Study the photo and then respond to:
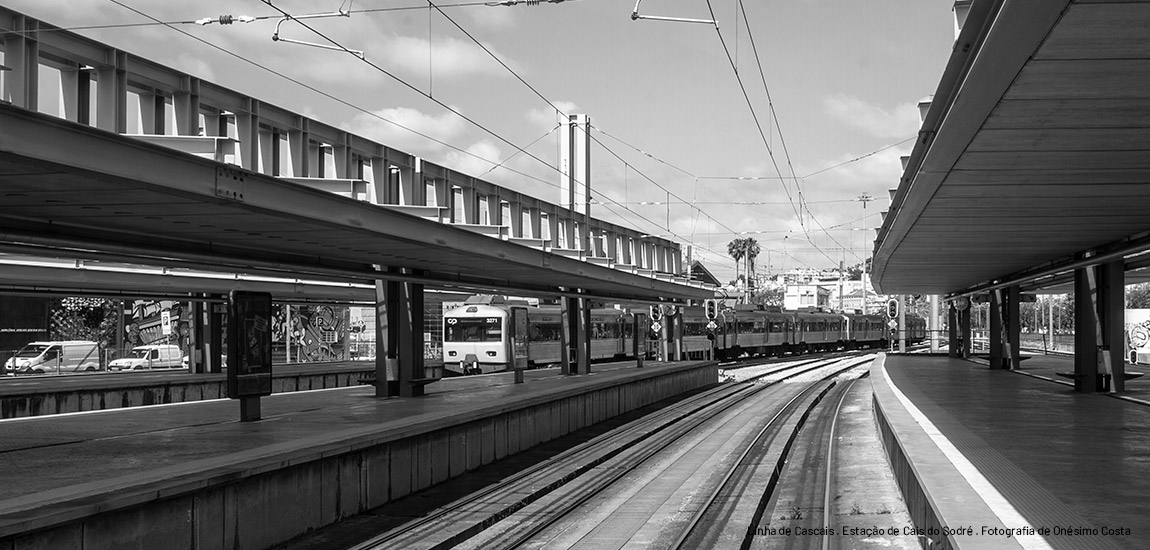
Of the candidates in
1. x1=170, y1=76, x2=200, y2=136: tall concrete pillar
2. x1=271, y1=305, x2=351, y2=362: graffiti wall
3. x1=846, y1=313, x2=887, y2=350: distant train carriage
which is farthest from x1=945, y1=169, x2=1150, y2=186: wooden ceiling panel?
x1=846, y1=313, x2=887, y2=350: distant train carriage

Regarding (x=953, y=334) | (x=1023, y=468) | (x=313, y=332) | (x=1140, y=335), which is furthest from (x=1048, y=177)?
(x=313, y=332)

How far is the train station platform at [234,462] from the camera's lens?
8.34m

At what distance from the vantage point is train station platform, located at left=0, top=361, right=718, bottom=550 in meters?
8.34

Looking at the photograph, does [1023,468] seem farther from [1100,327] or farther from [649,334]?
[649,334]

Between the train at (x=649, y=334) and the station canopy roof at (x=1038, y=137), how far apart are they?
1919 centimetres

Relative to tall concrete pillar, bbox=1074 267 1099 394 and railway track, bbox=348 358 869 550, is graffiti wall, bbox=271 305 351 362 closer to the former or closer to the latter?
Answer: railway track, bbox=348 358 869 550

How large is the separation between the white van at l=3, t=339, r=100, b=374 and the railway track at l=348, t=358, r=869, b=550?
22896 millimetres

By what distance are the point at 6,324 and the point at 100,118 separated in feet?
156

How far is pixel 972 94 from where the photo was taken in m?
8.26

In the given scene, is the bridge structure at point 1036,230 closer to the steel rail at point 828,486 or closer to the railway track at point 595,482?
the steel rail at point 828,486

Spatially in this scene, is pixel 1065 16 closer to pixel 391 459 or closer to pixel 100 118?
pixel 100 118

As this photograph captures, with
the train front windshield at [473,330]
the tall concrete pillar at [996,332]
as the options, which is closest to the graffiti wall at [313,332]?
the train front windshield at [473,330]

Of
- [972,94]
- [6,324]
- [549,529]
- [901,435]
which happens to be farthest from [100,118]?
[6,324]

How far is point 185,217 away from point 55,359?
32.1 m
